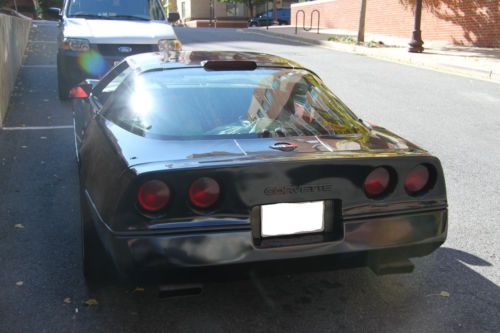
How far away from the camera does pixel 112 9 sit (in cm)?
977

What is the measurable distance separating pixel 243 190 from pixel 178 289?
593mm

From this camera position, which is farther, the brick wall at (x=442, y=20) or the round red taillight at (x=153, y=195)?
the brick wall at (x=442, y=20)

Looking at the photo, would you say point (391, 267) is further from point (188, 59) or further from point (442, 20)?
point (442, 20)

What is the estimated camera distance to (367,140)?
10.7 feet

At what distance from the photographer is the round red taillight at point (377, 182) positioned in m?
2.93

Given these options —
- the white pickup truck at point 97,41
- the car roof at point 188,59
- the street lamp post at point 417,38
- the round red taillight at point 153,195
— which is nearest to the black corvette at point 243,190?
the round red taillight at point 153,195

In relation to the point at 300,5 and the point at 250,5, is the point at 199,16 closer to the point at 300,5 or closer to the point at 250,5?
the point at 250,5

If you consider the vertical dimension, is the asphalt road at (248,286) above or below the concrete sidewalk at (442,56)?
below

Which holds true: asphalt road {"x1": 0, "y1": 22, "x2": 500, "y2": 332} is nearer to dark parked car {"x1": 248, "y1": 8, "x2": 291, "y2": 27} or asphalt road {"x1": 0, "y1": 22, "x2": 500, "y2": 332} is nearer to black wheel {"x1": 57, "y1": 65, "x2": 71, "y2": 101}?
black wheel {"x1": 57, "y1": 65, "x2": 71, "y2": 101}

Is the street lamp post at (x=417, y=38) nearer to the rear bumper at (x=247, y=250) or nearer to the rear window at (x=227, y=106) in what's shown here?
the rear window at (x=227, y=106)

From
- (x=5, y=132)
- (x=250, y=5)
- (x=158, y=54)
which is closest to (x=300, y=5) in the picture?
(x=250, y=5)

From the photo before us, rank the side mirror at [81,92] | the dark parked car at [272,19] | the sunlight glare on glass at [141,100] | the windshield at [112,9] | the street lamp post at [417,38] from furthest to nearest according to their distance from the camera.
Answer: the dark parked car at [272,19], the street lamp post at [417,38], the windshield at [112,9], the side mirror at [81,92], the sunlight glare on glass at [141,100]

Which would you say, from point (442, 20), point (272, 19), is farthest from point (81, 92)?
point (272, 19)

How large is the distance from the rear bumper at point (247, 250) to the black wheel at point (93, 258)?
31cm
